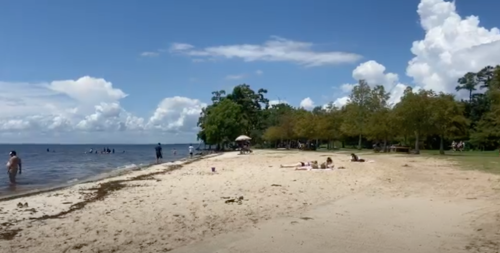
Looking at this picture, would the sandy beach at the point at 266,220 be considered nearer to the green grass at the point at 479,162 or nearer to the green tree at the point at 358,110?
the green grass at the point at 479,162

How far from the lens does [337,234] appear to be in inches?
352

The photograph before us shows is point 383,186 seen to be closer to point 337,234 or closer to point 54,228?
point 337,234

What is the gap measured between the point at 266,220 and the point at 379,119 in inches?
1870

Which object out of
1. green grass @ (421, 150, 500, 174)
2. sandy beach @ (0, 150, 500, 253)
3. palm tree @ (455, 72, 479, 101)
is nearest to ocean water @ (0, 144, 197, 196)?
sandy beach @ (0, 150, 500, 253)

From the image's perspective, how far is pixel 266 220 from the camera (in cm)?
1063

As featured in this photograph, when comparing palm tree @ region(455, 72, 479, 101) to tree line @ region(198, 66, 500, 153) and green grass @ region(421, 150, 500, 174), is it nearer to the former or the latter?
tree line @ region(198, 66, 500, 153)

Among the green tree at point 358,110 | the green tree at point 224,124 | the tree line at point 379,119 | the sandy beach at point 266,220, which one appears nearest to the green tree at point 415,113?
the tree line at point 379,119

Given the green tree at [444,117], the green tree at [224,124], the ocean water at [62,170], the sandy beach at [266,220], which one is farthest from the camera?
the green tree at [224,124]

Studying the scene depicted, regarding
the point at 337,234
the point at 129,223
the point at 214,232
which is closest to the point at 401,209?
the point at 337,234

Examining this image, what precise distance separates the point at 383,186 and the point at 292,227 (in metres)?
8.60

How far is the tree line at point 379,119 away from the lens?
46.9 meters

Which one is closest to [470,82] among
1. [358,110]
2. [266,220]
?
[358,110]

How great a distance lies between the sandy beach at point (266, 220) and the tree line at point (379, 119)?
3094 centimetres

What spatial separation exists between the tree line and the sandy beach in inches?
1218
